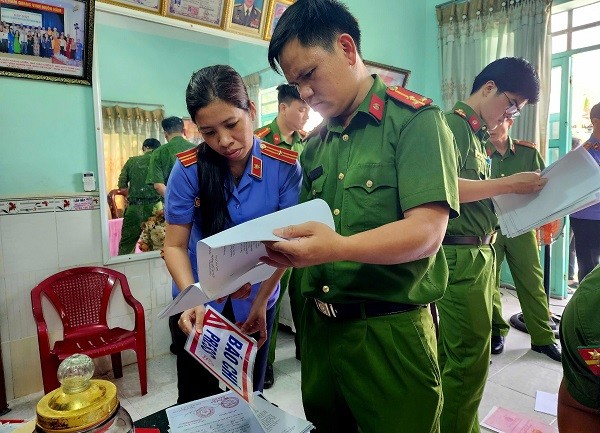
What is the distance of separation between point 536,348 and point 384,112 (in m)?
2.39

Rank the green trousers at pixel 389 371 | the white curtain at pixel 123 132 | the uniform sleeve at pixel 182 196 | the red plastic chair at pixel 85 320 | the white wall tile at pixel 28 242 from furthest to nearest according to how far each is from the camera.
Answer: the white curtain at pixel 123 132, the white wall tile at pixel 28 242, the red plastic chair at pixel 85 320, the uniform sleeve at pixel 182 196, the green trousers at pixel 389 371

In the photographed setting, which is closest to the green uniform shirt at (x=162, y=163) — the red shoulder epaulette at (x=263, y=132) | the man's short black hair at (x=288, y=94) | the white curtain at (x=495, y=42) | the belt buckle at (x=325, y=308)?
the red shoulder epaulette at (x=263, y=132)

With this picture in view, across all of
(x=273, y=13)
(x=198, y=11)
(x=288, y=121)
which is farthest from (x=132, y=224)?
(x=273, y=13)

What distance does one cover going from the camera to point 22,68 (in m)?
2.01

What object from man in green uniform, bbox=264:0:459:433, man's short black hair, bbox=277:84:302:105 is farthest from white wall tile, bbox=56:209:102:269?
man in green uniform, bbox=264:0:459:433

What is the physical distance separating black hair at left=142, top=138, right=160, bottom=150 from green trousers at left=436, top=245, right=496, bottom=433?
1758 mm

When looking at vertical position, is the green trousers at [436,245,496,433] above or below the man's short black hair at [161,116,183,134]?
below

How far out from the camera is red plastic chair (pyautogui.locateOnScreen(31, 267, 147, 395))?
1903 mm

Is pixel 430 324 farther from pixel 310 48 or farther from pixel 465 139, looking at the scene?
pixel 465 139

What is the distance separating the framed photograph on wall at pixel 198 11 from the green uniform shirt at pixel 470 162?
166 centimetres

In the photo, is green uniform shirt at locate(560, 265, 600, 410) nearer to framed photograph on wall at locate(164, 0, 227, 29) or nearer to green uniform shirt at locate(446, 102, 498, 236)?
green uniform shirt at locate(446, 102, 498, 236)

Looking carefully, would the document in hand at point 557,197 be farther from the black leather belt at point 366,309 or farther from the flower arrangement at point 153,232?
the flower arrangement at point 153,232

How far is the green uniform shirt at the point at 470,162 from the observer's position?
1.61 meters

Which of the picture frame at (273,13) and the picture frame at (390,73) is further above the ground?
the picture frame at (273,13)
